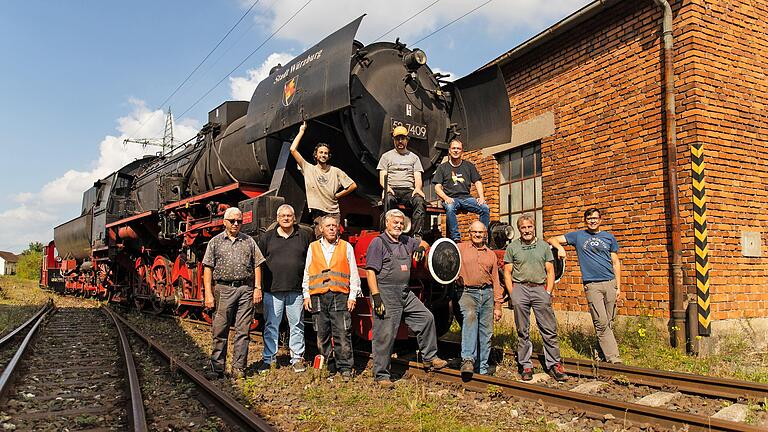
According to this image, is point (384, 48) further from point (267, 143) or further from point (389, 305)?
point (389, 305)

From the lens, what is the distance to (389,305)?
5418 millimetres

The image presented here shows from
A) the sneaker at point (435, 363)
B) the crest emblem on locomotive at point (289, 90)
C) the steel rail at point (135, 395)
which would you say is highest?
the crest emblem on locomotive at point (289, 90)

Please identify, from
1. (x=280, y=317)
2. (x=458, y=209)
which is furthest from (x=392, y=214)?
(x=280, y=317)

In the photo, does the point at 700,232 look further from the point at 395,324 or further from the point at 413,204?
the point at 395,324

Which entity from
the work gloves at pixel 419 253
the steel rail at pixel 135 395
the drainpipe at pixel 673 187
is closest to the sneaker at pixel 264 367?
the steel rail at pixel 135 395

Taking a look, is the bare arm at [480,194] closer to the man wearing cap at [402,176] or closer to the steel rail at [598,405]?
the man wearing cap at [402,176]

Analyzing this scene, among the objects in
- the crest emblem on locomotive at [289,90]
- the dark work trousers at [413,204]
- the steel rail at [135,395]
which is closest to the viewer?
the steel rail at [135,395]

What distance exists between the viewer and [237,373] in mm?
5602

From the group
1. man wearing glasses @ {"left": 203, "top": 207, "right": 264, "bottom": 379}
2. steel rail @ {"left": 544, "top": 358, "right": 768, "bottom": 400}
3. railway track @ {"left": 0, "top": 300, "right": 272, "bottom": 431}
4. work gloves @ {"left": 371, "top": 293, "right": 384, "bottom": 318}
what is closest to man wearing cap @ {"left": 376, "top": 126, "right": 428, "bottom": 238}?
work gloves @ {"left": 371, "top": 293, "right": 384, "bottom": 318}

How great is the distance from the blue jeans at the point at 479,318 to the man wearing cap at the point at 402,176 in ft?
2.75

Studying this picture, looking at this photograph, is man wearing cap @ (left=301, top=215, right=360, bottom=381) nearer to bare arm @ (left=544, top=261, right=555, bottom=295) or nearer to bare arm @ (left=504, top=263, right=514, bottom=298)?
bare arm @ (left=504, top=263, right=514, bottom=298)

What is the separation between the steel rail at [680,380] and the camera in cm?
457

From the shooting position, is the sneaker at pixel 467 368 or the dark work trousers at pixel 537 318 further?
the dark work trousers at pixel 537 318

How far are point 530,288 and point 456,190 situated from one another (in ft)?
4.40
